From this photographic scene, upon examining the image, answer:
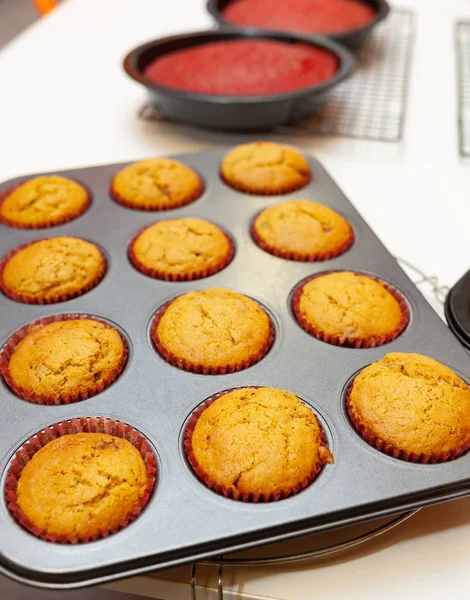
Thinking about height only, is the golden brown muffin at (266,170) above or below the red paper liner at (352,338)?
above

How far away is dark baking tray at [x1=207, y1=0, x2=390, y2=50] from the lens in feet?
7.68

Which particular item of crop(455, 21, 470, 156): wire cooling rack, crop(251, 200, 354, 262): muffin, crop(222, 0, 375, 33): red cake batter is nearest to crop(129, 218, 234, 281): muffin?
crop(251, 200, 354, 262): muffin

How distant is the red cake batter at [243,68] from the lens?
2021 millimetres

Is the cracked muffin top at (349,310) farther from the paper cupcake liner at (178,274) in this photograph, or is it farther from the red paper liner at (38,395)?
the red paper liner at (38,395)

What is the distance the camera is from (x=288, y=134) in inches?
83.7

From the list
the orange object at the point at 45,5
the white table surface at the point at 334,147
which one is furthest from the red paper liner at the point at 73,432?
the orange object at the point at 45,5

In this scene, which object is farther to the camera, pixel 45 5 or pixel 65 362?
pixel 45 5

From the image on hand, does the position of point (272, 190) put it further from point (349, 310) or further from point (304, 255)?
point (349, 310)

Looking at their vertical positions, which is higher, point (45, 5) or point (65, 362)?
point (45, 5)

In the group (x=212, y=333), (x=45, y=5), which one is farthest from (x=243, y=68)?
(x=45, y=5)

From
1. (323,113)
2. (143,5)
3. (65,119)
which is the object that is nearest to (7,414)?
(65,119)

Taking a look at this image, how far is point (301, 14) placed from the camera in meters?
2.54

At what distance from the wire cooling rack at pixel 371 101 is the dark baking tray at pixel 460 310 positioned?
95 centimetres

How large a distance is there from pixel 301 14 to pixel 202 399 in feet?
6.88
